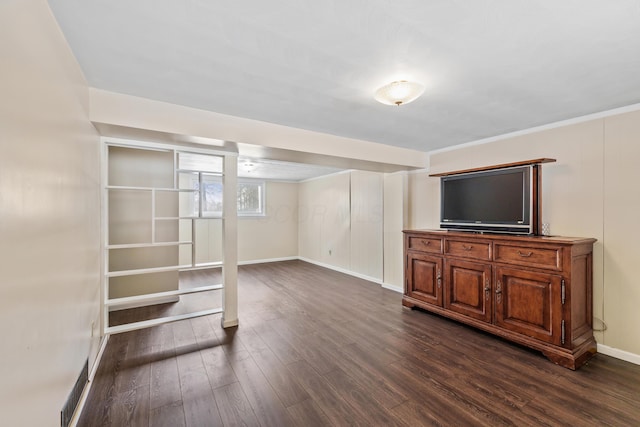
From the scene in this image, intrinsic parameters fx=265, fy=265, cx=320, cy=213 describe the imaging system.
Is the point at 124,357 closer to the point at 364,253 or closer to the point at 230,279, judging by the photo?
the point at 230,279

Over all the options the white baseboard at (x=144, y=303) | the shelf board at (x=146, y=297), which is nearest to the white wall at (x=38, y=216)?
the shelf board at (x=146, y=297)

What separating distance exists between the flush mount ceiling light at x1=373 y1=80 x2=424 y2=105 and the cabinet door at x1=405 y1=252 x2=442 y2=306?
2.15 metres

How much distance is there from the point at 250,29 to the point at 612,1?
1700 mm

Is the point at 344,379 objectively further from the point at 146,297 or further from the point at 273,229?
the point at 273,229

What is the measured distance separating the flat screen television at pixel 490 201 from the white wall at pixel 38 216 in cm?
365

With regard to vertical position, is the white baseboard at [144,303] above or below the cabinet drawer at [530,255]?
below

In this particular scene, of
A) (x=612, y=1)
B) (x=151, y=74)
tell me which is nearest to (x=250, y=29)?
(x=151, y=74)

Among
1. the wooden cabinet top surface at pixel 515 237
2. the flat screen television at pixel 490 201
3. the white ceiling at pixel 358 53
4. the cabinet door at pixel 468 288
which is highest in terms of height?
the white ceiling at pixel 358 53

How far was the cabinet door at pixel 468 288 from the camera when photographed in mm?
2850

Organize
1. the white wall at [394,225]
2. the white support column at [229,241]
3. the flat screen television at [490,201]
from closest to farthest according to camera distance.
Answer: the flat screen television at [490,201], the white support column at [229,241], the white wall at [394,225]

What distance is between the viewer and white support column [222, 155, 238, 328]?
10.2 feet

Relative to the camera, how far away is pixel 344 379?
2.11m

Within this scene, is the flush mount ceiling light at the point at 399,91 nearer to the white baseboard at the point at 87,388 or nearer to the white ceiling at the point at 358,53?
the white ceiling at the point at 358,53

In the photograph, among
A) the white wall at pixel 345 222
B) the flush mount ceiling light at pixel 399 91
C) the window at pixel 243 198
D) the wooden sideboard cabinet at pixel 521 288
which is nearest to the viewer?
the flush mount ceiling light at pixel 399 91
